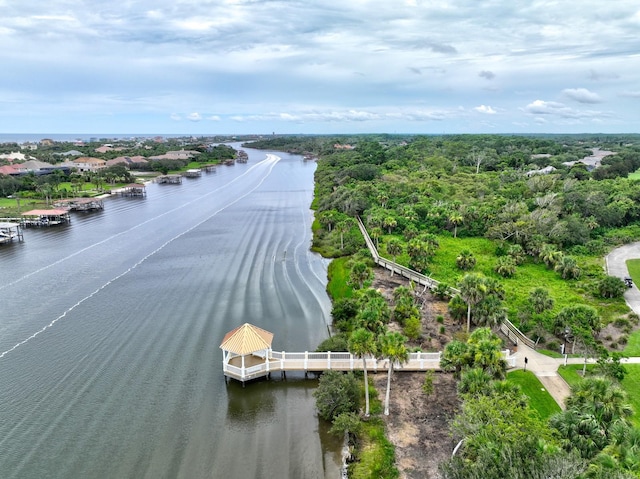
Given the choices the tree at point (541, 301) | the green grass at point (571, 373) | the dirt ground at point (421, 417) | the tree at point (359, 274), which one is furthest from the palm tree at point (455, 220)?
Result: the green grass at point (571, 373)

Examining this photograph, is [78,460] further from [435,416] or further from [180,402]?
[435,416]

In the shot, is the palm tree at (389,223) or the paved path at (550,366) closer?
the paved path at (550,366)

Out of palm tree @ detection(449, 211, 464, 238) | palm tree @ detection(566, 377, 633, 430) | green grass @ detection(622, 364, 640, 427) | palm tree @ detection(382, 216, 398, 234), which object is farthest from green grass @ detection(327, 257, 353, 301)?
palm tree @ detection(566, 377, 633, 430)

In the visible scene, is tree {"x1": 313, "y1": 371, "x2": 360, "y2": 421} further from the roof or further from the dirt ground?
the roof

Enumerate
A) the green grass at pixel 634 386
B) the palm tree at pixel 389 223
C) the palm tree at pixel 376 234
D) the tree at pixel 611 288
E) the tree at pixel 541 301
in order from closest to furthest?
the green grass at pixel 634 386
the tree at pixel 541 301
the tree at pixel 611 288
the palm tree at pixel 376 234
the palm tree at pixel 389 223

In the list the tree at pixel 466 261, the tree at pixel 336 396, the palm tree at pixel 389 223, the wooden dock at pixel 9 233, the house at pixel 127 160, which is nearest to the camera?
Result: the tree at pixel 336 396

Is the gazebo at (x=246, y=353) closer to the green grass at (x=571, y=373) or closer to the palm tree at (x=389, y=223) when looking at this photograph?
the green grass at (x=571, y=373)

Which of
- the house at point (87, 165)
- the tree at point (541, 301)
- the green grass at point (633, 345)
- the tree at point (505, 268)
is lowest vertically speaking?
the green grass at point (633, 345)
